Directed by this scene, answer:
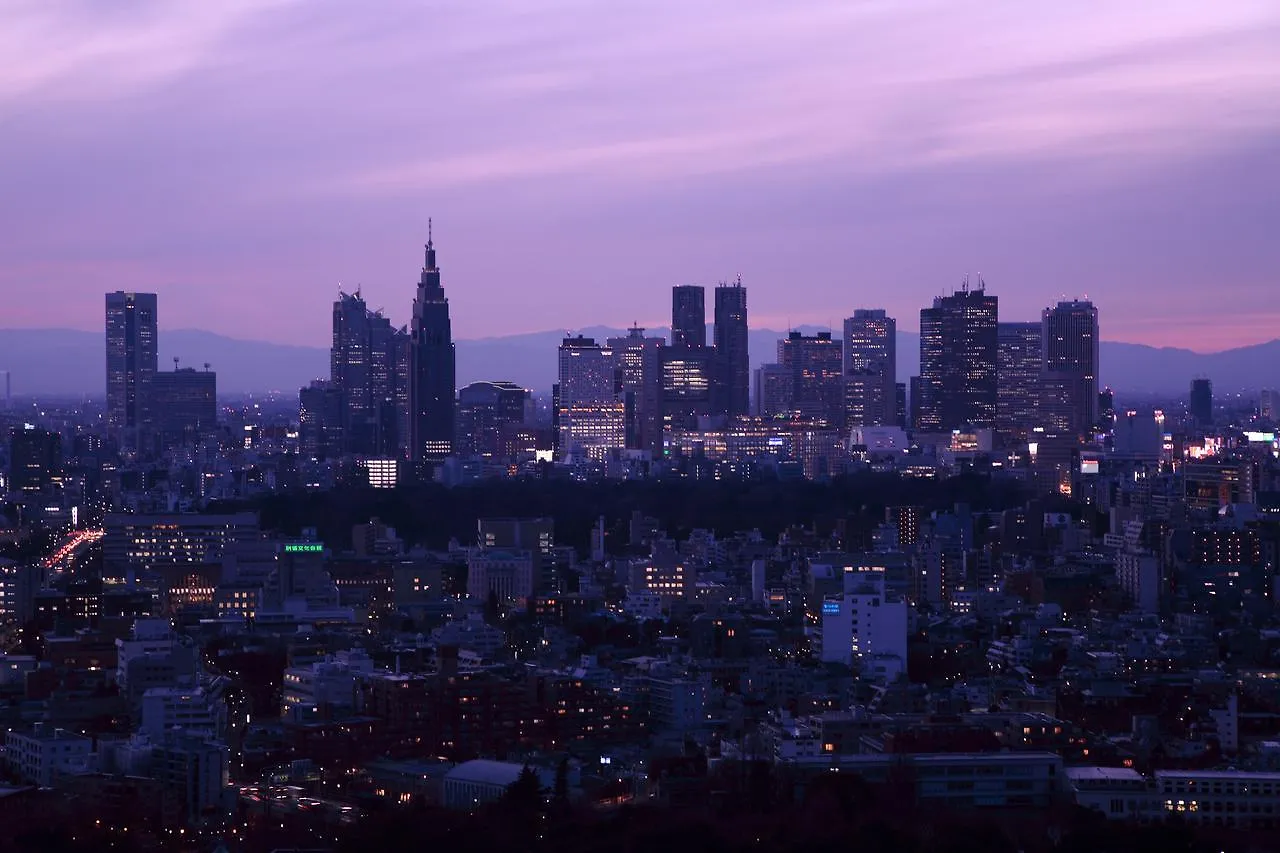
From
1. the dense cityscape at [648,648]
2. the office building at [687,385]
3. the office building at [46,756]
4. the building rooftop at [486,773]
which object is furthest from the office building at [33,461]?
the building rooftop at [486,773]

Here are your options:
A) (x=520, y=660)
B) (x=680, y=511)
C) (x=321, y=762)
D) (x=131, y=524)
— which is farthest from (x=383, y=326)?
(x=321, y=762)

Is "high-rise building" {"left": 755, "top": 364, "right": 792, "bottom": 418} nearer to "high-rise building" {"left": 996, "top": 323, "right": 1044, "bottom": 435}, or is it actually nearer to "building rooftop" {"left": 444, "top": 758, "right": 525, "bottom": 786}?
"high-rise building" {"left": 996, "top": 323, "right": 1044, "bottom": 435}

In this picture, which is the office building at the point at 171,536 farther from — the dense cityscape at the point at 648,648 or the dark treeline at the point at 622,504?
the dark treeline at the point at 622,504

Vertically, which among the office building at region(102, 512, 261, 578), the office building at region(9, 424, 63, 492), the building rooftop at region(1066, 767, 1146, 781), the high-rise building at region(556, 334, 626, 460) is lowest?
the building rooftop at region(1066, 767, 1146, 781)

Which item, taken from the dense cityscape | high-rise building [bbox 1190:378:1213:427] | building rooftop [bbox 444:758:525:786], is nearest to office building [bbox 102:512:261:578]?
the dense cityscape

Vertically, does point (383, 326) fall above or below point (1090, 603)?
above

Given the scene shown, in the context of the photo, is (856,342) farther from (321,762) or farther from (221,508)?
(321,762)
